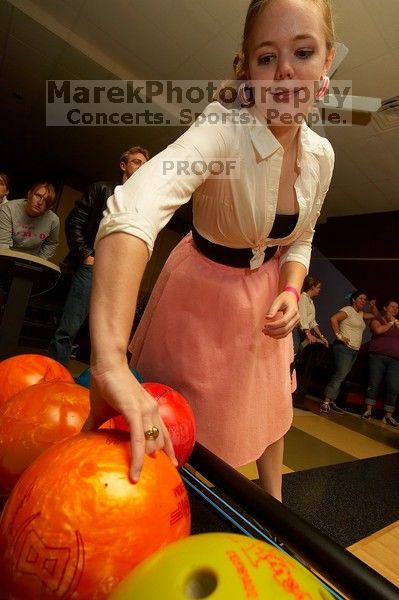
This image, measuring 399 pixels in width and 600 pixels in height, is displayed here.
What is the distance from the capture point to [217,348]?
86cm

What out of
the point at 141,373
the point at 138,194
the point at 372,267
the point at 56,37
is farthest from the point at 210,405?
the point at 372,267

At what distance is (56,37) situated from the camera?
12.6 ft

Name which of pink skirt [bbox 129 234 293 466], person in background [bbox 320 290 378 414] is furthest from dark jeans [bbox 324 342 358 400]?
pink skirt [bbox 129 234 293 466]

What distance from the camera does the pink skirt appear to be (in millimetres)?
855

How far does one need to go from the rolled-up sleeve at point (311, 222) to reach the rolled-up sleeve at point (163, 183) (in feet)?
1.12

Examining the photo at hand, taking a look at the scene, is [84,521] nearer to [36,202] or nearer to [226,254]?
[226,254]

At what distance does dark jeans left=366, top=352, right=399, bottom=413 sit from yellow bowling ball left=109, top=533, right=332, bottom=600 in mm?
4772

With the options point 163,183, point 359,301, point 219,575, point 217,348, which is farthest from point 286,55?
point 359,301

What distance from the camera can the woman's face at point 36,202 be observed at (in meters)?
2.46

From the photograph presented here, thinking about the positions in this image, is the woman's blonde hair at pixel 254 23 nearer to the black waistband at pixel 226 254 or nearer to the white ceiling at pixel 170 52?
the black waistband at pixel 226 254

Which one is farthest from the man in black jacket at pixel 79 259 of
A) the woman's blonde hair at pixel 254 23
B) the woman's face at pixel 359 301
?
the woman's face at pixel 359 301

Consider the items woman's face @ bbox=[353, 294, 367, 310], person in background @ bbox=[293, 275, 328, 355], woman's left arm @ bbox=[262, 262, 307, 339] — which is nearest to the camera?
woman's left arm @ bbox=[262, 262, 307, 339]

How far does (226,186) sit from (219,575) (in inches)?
A: 23.2

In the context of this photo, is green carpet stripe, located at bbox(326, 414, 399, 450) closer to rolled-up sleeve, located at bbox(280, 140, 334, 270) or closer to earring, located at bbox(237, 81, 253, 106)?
rolled-up sleeve, located at bbox(280, 140, 334, 270)
